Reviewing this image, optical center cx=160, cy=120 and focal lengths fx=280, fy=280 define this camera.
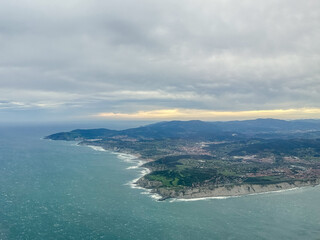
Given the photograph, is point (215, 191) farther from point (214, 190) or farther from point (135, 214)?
point (135, 214)

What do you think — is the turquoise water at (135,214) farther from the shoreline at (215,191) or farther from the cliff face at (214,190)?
the cliff face at (214,190)

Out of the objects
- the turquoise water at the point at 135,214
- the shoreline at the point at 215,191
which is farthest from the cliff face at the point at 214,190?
the turquoise water at the point at 135,214

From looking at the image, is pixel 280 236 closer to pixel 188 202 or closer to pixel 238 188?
pixel 188 202

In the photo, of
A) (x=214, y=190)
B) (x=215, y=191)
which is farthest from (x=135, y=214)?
(x=214, y=190)

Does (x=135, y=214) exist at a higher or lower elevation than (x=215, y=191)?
lower

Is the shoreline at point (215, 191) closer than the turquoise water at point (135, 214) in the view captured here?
No

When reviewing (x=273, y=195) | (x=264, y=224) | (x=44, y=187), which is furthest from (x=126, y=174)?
(x=264, y=224)

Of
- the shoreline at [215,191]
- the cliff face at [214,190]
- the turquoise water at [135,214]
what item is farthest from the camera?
the cliff face at [214,190]
